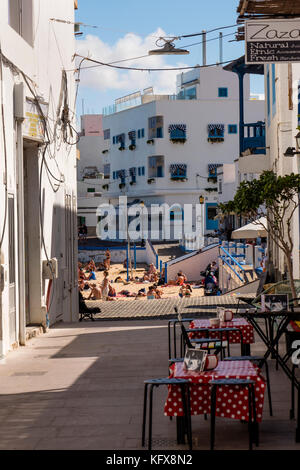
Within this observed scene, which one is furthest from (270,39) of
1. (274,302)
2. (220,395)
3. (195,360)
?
(220,395)

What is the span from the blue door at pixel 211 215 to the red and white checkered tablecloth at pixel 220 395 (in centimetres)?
6118

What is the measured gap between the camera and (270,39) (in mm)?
12594

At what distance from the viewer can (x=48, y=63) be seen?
17359 millimetres

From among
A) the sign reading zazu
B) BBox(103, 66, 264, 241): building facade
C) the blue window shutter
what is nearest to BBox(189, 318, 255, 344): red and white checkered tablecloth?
the sign reading zazu

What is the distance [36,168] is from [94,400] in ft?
25.5

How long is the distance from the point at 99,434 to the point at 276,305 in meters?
3.78

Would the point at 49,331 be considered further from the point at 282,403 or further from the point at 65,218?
the point at 282,403

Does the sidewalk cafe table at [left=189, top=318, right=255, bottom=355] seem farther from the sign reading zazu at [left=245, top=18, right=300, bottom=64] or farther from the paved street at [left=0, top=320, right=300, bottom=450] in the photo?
the sign reading zazu at [left=245, top=18, right=300, bottom=64]

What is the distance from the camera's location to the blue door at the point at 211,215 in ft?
224

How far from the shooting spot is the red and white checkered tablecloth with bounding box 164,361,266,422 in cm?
675

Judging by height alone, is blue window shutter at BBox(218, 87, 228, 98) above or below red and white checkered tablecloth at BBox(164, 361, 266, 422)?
above

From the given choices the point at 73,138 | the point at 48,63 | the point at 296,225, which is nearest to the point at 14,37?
the point at 48,63

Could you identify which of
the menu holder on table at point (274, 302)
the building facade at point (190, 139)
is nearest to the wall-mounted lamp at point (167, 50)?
the menu holder on table at point (274, 302)

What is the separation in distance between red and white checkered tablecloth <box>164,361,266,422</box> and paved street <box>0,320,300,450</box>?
0.30 metres
